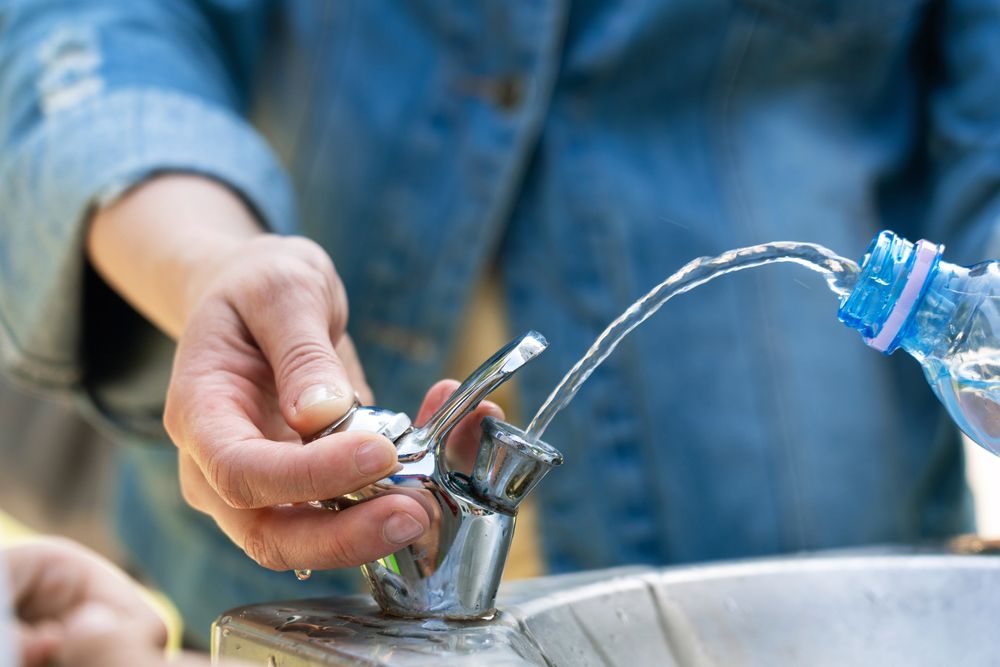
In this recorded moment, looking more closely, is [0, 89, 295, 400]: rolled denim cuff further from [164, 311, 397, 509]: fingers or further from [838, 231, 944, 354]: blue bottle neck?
[838, 231, 944, 354]: blue bottle neck

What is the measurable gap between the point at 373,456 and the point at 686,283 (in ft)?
0.42

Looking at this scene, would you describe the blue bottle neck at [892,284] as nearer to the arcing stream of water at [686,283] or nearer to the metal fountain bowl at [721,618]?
the arcing stream of water at [686,283]

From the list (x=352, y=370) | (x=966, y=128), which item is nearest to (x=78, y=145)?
(x=352, y=370)

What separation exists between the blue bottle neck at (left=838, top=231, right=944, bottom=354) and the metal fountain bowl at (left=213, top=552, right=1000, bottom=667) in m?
0.12

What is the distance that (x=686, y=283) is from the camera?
1.28ft

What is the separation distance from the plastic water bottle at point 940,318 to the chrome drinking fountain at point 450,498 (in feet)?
0.35

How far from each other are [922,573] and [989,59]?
1.11ft

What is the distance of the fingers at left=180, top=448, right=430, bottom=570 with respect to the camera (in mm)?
335

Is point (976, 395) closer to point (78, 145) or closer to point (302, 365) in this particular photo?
point (302, 365)

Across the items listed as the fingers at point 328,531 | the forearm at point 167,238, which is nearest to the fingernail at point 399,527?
the fingers at point 328,531

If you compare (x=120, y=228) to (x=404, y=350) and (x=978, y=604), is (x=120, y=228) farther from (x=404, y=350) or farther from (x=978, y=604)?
(x=978, y=604)

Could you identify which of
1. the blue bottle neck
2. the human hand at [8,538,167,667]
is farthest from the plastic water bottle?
the human hand at [8,538,167,667]

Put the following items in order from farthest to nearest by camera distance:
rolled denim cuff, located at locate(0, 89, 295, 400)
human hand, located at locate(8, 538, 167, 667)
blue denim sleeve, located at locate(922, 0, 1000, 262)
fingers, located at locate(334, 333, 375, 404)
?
1. blue denim sleeve, located at locate(922, 0, 1000, 262)
2. rolled denim cuff, located at locate(0, 89, 295, 400)
3. fingers, located at locate(334, 333, 375, 404)
4. human hand, located at locate(8, 538, 167, 667)

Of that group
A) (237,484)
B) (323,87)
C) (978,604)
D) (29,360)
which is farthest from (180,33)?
(978,604)
